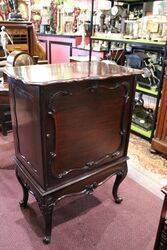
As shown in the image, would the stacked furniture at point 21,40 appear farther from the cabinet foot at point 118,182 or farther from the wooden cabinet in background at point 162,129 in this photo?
the wooden cabinet in background at point 162,129

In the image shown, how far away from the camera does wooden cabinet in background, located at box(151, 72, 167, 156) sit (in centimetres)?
227

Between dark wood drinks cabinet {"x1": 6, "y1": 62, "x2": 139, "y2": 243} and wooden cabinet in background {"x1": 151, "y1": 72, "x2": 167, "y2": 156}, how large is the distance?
91cm

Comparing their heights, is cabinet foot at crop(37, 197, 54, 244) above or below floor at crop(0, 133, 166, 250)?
above

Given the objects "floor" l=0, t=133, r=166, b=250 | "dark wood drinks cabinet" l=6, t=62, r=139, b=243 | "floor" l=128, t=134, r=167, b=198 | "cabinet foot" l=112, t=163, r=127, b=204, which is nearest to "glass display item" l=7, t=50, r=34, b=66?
"dark wood drinks cabinet" l=6, t=62, r=139, b=243

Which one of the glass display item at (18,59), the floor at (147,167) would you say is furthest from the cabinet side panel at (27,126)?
the floor at (147,167)

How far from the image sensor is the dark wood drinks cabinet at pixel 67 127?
1133 mm

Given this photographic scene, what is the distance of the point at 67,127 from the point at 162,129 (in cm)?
143

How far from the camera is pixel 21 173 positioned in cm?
150

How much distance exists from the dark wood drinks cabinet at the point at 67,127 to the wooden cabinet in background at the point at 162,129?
91cm

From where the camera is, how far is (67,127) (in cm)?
122

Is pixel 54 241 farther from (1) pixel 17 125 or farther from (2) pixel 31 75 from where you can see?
(2) pixel 31 75

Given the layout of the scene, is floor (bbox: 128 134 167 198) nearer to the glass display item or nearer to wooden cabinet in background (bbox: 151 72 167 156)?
wooden cabinet in background (bbox: 151 72 167 156)

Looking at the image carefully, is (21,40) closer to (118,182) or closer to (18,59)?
(18,59)

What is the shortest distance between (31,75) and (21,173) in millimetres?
651
